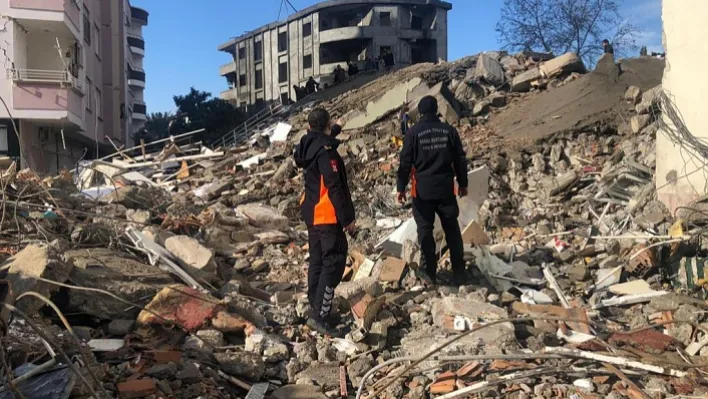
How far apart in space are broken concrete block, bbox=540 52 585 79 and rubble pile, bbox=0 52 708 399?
13.6 feet

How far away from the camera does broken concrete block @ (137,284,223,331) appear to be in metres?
4.11

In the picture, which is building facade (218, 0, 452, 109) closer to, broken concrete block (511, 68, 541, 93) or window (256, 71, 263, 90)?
window (256, 71, 263, 90)

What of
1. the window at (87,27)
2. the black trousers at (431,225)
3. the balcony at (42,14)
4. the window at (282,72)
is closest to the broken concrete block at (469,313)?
the black trousers at (431,225)

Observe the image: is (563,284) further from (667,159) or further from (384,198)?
(384,198)

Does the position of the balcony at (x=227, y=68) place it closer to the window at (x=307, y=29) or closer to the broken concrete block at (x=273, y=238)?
the window at (x=307, y=29)

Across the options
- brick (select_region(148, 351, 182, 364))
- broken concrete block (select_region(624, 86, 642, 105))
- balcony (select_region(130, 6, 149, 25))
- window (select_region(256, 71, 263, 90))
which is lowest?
brick (select_region(148, 351, 182, 364))

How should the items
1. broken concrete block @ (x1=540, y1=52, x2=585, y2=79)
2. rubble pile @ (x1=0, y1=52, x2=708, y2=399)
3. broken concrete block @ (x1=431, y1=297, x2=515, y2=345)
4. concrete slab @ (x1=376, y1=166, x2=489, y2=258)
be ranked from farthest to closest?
broken concrete block @ (x1=540, y1=52, x2=585, y2=79)
concrete slab @ (x1=376, y1=166, x2=489, y2=258)
broken concrete block @ (x1=431, y1=297, x2=515, y2=345)
rubble pile @ (x1=0, y1=52, x2=708, y2=399)

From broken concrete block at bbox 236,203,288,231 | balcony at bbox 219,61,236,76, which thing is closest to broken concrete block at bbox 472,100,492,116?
broken concrete block at bbox 236,203,288,231

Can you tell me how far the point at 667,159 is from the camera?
267 inches

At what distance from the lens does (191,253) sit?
5855mm

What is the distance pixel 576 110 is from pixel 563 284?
23.0 feet

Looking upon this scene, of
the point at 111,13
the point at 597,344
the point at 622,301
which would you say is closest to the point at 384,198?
the point at 622,301

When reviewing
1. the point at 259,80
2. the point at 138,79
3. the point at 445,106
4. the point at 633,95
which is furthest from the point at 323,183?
the point at 138,79

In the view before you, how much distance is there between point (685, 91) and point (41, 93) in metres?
15.9
